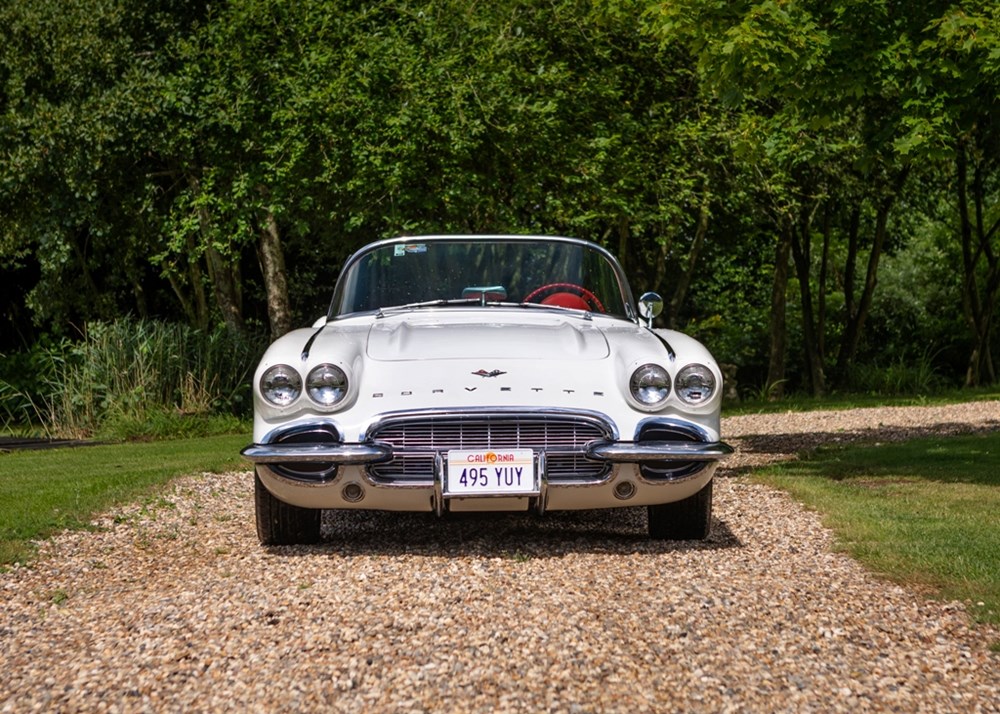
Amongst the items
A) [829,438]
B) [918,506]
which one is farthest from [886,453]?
[918,506]

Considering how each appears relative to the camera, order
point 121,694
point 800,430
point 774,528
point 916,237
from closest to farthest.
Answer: point 121,694, point 774,528, point 800,430, point 916,237

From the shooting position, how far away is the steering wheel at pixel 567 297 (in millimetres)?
7055

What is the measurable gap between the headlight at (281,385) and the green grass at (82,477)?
1493 mm

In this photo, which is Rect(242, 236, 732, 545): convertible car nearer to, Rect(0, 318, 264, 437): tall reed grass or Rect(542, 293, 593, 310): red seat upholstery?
Rect(542, 293, 593, 310): red seat upholstery

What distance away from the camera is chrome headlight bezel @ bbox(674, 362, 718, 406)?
583cm

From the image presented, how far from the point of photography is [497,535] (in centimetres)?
642

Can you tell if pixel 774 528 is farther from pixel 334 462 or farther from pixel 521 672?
pixel 521 672

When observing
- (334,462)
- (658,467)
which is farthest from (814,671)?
(334,462)

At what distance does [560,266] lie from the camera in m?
7.19

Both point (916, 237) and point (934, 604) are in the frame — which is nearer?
point (934, 604)

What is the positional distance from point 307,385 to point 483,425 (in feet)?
2.66

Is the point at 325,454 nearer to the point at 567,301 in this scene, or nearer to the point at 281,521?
the point at 281,521

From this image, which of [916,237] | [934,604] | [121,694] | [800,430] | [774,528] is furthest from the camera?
[916,237]

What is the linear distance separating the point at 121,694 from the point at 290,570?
1817 millimetres
